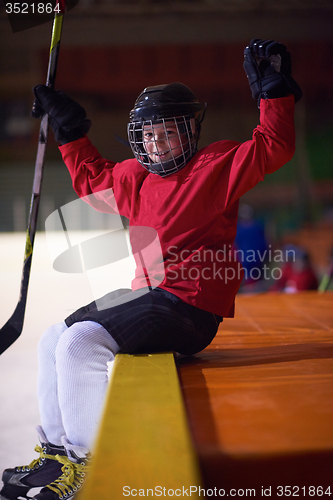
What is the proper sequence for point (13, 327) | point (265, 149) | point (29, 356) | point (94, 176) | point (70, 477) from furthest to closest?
point (29, 356)
point (13, 327)
point (94, 176)
point (265, 149)
point (70, 477)

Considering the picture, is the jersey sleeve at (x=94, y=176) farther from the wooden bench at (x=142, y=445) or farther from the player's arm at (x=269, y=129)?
the wooden bench at (x=142, y=445)

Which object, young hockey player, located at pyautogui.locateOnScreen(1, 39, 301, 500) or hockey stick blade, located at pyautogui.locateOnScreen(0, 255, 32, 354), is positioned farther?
hockey stick blade, located at pyautogui.locateOnScreen(0, 255, 32, 354)

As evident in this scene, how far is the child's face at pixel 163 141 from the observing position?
3.42 ft

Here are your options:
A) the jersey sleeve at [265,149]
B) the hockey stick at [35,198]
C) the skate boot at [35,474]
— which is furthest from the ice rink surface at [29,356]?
the jersey sleeve at [265,149]

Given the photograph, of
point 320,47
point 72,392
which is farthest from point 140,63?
point 72,392

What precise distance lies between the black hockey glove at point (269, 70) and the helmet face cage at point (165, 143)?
17 cm

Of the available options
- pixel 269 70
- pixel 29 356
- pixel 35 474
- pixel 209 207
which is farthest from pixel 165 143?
pixel 29 356

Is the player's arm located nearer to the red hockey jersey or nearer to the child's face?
the red hockey jersey

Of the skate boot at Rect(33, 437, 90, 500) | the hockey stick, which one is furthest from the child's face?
the skate boot at Rect(33, 437, 90, 500)

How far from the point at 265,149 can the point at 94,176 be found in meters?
0.45

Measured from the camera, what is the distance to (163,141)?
106 centimetres

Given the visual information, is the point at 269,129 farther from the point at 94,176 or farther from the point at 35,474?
the point at 35,474

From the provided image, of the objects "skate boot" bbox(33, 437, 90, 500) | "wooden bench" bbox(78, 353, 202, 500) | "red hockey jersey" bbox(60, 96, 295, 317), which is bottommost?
"skate boot" bbox(33, 437, 90, 500)

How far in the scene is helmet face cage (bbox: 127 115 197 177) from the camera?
3.43ft
